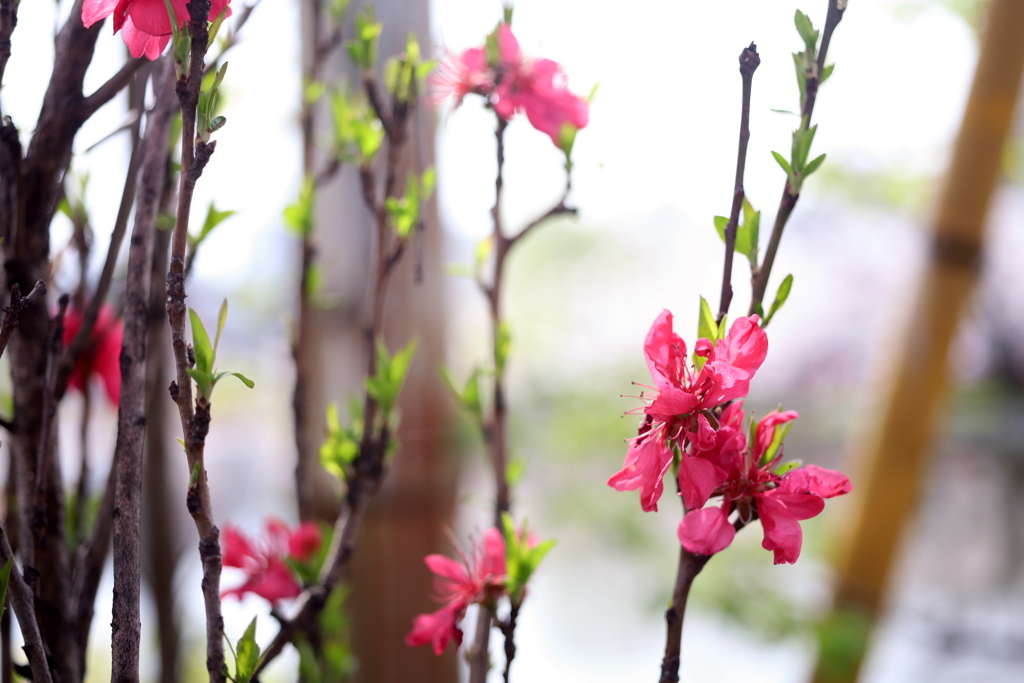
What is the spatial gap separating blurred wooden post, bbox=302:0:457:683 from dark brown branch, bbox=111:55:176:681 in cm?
52

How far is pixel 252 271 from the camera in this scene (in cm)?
181

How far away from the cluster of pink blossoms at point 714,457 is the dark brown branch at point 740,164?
0.09 ft

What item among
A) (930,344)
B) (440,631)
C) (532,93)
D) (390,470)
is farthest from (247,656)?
(930,344)

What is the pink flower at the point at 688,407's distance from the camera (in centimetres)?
24

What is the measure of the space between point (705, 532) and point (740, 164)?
0.13 metres

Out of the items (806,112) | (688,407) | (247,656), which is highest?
(806,112)

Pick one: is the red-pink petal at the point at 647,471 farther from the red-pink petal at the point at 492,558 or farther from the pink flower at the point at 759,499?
the red-pink petal at the point at 492,558

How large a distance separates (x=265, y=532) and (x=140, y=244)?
23 centimetres

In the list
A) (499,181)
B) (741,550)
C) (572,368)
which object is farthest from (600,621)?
(499,181)

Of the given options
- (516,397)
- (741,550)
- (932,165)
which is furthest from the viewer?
(516,397)

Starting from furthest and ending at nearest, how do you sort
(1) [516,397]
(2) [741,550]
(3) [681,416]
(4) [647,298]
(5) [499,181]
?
1. (4) [647,298]
2. (1) [516,397]
3. (2) [741,550]
4. (5) [499,181]
5. (3) [681,416]

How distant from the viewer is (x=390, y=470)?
86 centimetres

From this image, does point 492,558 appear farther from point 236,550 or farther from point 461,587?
point 236,550

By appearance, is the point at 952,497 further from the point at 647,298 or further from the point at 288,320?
the point at 288,320
